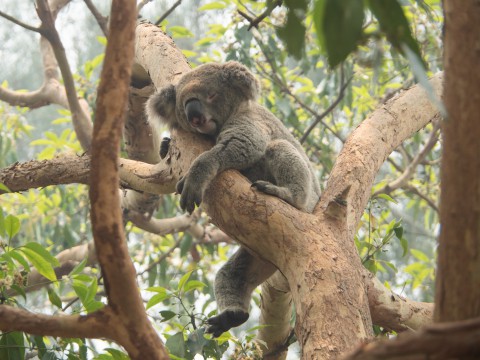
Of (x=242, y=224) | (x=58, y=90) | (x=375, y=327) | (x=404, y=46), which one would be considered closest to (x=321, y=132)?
(x=58, y=90)

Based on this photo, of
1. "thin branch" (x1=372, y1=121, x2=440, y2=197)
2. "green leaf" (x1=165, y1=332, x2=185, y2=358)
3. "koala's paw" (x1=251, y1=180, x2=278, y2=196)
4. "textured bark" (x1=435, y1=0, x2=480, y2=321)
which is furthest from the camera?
"thin branch" (x1=372, y1=121, x2=440, y2=197)

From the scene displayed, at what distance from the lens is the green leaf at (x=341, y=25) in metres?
0.83

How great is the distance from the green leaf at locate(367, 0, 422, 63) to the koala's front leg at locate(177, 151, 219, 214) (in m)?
1.82

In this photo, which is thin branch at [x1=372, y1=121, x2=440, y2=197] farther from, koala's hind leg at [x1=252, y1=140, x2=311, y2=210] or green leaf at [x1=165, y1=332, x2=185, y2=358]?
green leaf at [x1=165, y1=332, x2=185, y2=358]

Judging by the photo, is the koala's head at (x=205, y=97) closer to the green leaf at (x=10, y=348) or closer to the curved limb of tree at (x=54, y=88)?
the curved limb of tree at (x=54, y=88)

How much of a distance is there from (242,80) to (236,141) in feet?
1.86

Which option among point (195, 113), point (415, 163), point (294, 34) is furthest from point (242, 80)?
point (294, 34)

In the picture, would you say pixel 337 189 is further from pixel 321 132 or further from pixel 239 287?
pixel 321 132

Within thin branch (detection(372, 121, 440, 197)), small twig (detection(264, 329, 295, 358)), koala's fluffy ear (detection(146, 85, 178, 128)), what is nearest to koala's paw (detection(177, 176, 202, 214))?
koala's fluffy ear (detection(146, 85, 178, 128))

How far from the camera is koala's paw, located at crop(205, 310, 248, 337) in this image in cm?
280

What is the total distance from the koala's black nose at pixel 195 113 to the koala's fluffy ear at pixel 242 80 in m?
0.34

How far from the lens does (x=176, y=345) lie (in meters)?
2.35

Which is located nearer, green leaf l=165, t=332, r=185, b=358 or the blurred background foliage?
the blurred background foliage

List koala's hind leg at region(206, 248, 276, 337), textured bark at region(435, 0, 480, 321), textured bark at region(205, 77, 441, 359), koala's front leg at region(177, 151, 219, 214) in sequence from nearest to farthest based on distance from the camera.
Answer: textured bark at region(435, 0, 480, 321)
textured bark at region(205, 77, 441, 359)
koala's front leg at region(177, 151, 219, 214)
koala's hind leg at region(206, 248, 276, 337)
